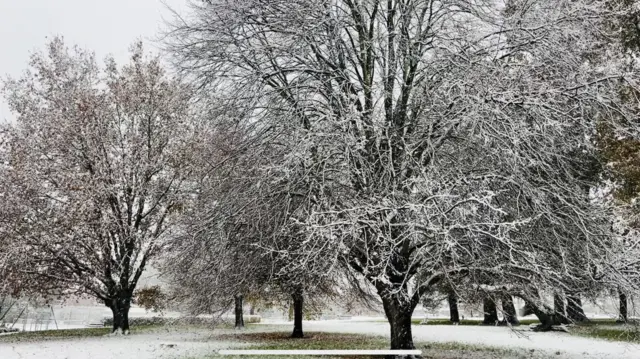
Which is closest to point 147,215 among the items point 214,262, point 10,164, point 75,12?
point 10,164

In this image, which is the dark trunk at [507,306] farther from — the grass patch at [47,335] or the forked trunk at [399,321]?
the grass patch at [47,335]

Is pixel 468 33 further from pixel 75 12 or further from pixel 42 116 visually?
pixel 42 116

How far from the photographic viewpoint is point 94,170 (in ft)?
58.0

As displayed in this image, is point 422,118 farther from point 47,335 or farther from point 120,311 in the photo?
point 47,335

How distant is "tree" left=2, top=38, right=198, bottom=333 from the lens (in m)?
16.2

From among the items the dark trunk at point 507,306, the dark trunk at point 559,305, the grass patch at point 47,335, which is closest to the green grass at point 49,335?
the grass patch at point 47,335

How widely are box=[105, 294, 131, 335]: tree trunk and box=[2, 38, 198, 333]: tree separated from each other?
49 mm

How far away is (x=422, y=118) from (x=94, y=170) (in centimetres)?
1274

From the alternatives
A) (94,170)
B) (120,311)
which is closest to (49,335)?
(120,311)

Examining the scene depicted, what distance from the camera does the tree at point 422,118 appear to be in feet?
25.7

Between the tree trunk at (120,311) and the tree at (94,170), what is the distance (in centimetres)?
5

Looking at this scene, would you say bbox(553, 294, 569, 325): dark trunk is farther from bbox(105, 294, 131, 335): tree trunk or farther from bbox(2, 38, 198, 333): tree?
bbox(105, 294, 131, 335): tree trunk

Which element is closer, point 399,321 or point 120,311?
point 399,321

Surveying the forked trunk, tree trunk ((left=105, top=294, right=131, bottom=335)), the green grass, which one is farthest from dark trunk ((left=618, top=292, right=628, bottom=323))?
the green grass
